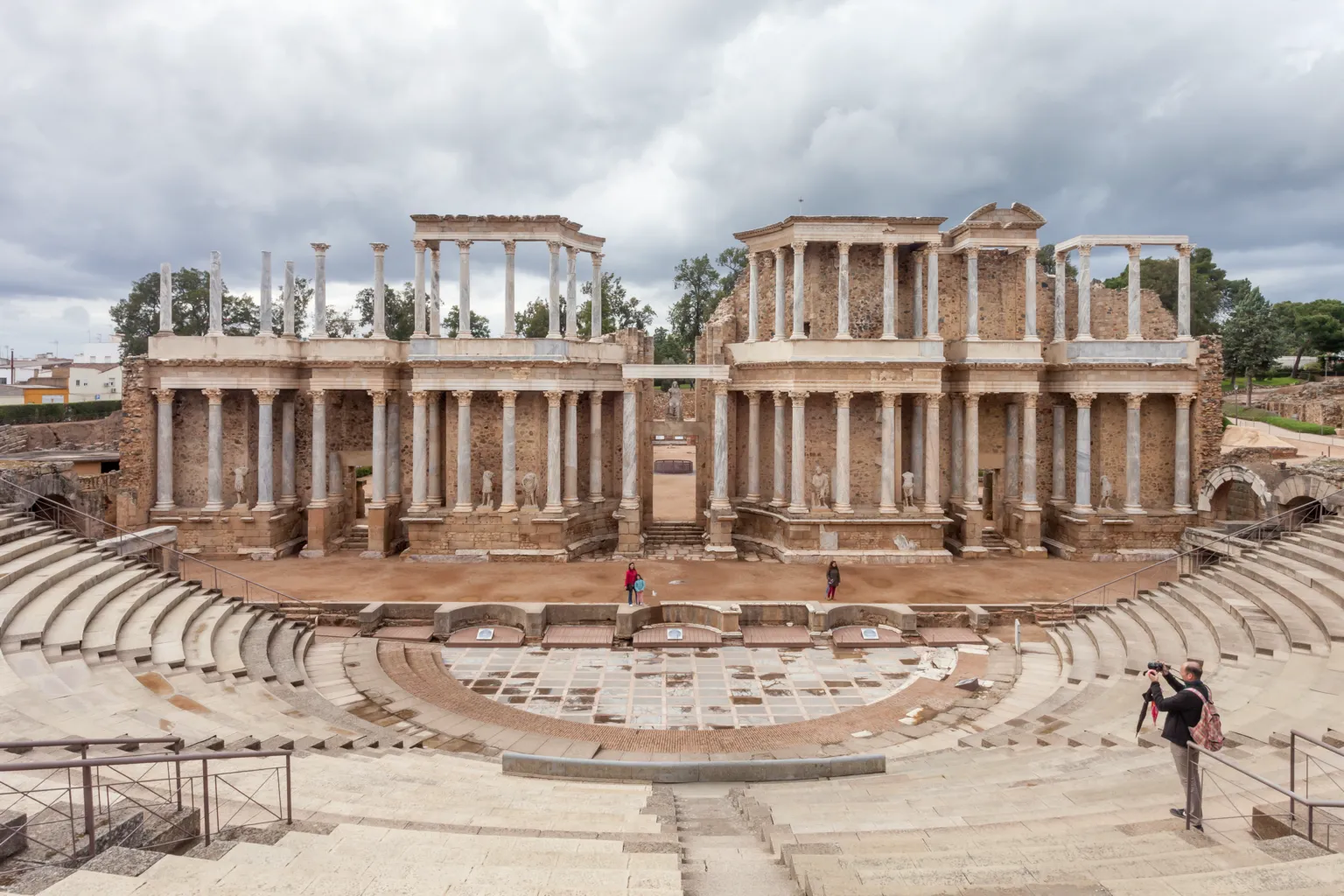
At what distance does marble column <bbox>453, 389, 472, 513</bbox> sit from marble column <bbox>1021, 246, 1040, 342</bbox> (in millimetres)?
21118

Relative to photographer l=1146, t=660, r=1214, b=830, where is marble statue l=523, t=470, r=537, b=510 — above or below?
above

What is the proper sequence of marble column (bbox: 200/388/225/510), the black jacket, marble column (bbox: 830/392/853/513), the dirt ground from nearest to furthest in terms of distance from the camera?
the black jacket, the dirt ground, marble column (bbox: 830/392/853/513), marble column (bbox: 200/388/225/510)

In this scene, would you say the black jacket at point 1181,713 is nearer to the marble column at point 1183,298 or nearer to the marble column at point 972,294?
the marble column at point 972,294

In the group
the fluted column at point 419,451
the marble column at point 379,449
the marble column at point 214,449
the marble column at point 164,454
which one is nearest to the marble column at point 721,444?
the fluted column at point 419,451

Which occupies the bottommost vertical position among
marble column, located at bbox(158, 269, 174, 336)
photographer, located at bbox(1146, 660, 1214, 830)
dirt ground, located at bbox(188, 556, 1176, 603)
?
dirt ground, located at bbox(188, 556, 1176, 603)

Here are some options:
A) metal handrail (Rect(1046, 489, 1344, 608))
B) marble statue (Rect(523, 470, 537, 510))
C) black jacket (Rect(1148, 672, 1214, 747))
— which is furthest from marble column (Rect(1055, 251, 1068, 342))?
black jacket (Rect(1148, 672, 1214, 747))

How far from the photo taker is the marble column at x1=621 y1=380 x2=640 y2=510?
28.9m

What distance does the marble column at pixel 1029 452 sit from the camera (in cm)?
2875

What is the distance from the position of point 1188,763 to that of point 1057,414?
24814mm

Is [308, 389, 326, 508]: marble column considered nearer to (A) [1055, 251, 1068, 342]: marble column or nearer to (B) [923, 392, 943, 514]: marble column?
(B) [923, 392, 943, 514]: marble column

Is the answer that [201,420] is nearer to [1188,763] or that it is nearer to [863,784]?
[863,784]

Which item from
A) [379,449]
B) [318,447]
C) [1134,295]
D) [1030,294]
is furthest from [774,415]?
[318,447]

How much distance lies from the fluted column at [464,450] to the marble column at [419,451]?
125 cm

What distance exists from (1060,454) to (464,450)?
913 inches
